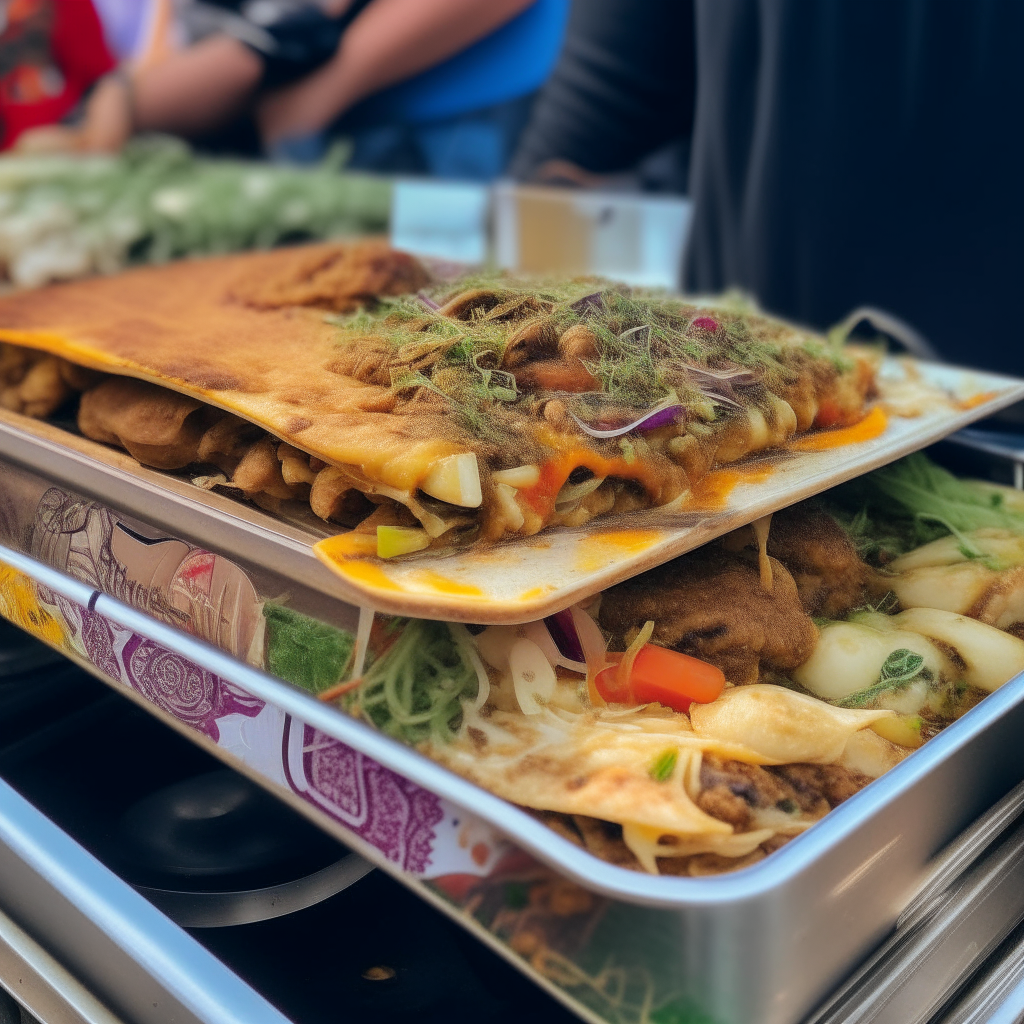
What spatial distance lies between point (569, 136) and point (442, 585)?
2.40 m

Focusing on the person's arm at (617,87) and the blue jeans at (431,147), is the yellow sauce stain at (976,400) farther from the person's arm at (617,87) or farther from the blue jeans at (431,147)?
the blue jeans at (431,147)

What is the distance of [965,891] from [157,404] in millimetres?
1084

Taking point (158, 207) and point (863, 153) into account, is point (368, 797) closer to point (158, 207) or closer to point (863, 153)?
point (863, 153)

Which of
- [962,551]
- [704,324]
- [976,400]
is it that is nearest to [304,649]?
[704,324]

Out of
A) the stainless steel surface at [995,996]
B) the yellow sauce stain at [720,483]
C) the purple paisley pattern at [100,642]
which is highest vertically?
the yellow sauce stain at [720,483]

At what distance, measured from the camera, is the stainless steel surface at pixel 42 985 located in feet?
3.00

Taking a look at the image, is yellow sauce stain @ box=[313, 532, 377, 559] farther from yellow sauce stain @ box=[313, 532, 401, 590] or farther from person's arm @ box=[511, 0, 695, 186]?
person's arm @ box=[511, 0, 695, 186]

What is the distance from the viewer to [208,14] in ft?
11.8

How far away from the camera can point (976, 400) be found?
141 cm

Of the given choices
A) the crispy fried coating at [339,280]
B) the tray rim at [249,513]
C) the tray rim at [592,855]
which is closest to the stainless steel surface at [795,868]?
the tray rim at [592,855]

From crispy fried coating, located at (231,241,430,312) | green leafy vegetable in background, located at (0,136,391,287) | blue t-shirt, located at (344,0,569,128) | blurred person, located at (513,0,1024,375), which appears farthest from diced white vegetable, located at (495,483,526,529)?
blue t-shirt, located at (344,0,569,128)

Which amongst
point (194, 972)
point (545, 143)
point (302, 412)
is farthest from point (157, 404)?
point (545, 143)

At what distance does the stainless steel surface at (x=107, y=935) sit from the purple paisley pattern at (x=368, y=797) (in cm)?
17

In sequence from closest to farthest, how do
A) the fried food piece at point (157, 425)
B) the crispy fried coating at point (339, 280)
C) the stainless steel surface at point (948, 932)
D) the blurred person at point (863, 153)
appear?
the stainless steel surface at point (948, 932)
the fried food piece at point (157, 425)
the crispy fried coating at point (339, 280)
the blurred person at point (863, 153)
